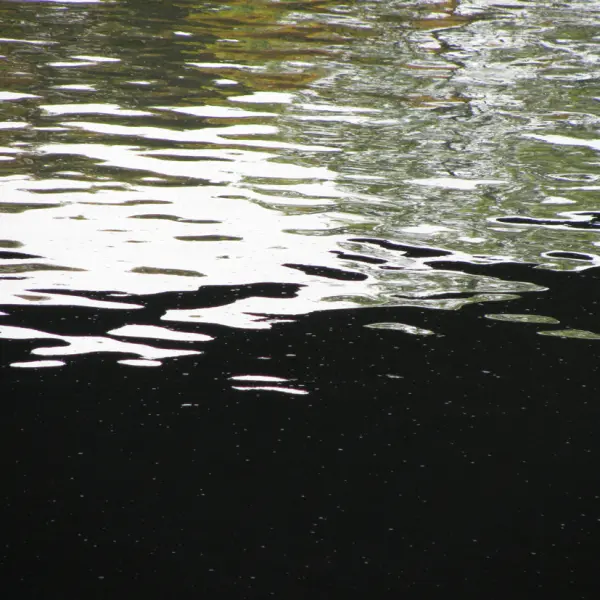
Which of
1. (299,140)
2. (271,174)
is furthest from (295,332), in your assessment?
(299,140)

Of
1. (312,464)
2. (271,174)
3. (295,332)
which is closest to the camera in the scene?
(312,464)

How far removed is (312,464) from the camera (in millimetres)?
3312

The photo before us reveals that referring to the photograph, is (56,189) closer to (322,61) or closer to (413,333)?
(413,333)

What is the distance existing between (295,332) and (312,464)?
1.04 metres

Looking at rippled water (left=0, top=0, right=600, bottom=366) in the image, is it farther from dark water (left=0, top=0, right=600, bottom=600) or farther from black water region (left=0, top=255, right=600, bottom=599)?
black water region (left=0, top=255, right=600, bottom=599)

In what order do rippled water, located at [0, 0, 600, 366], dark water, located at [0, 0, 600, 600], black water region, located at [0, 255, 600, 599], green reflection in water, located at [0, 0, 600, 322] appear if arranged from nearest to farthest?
1. black water region, located at [0, 255, 600, 599]
2. dark water, located at [0, 0, 600, 600]
3. rippled water, located at [0, 0, 600, 366]
4. green reflection in water, located at [0, 0, 600, 322]

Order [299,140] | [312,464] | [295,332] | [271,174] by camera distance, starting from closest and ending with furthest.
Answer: [312,464], [295,332], [271,174], [299,140]

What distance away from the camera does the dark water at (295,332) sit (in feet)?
9.57

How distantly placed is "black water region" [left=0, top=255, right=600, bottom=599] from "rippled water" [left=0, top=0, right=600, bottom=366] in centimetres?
17

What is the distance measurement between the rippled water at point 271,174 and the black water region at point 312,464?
173 mm

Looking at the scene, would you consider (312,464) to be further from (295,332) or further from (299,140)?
(299,140)

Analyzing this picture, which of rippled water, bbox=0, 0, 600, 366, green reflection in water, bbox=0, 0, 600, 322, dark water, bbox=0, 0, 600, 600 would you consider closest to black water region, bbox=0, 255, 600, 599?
dark water, bbox=0, 0, 600, 600

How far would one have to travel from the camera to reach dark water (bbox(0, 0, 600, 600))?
292 centimetres

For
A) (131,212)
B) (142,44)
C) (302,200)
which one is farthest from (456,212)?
(142,44)
